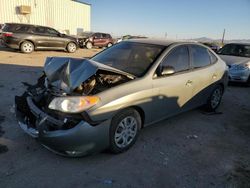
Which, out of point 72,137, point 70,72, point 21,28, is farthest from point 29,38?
point 72,137

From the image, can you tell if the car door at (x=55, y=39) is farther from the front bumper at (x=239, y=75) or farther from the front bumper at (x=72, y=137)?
the front bumper at (x=72, y=137)

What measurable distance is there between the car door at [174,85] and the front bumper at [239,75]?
4.68 m

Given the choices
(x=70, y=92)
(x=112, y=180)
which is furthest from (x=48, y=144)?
(x=112, y=180)

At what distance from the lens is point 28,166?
3.08 metres

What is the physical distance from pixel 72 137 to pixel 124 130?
85cm

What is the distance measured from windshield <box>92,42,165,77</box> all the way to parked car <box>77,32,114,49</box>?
17.3 m

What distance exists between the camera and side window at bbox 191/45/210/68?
4.76 metres

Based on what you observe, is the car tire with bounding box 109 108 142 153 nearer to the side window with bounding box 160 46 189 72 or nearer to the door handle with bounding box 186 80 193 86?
the side window with bounding box 160 46 189 72

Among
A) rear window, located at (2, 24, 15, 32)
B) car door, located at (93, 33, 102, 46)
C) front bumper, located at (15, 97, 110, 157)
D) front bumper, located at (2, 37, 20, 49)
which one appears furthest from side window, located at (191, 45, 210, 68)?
car door, located at (93, 33, 102, 46)

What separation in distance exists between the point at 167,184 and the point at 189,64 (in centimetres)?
246

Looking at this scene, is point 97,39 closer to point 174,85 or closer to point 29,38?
point 29,38

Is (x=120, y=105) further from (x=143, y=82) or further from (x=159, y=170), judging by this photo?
(x=159, y=170)

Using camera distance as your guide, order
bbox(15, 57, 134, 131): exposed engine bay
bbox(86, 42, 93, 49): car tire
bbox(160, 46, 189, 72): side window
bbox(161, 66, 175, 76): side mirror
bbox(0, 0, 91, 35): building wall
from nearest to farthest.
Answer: bbox(15, 57, 134, 131): exposed engine bay
bbox(161, 66, 175, 76): side mirror
bbox(160, 46, 189, 72): side window
bbox(86, 42, 93, 49): car tire
bbox(0, 0, 91, 35): building wall

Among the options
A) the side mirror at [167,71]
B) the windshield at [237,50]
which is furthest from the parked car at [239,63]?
the side mirror at [167,71]
